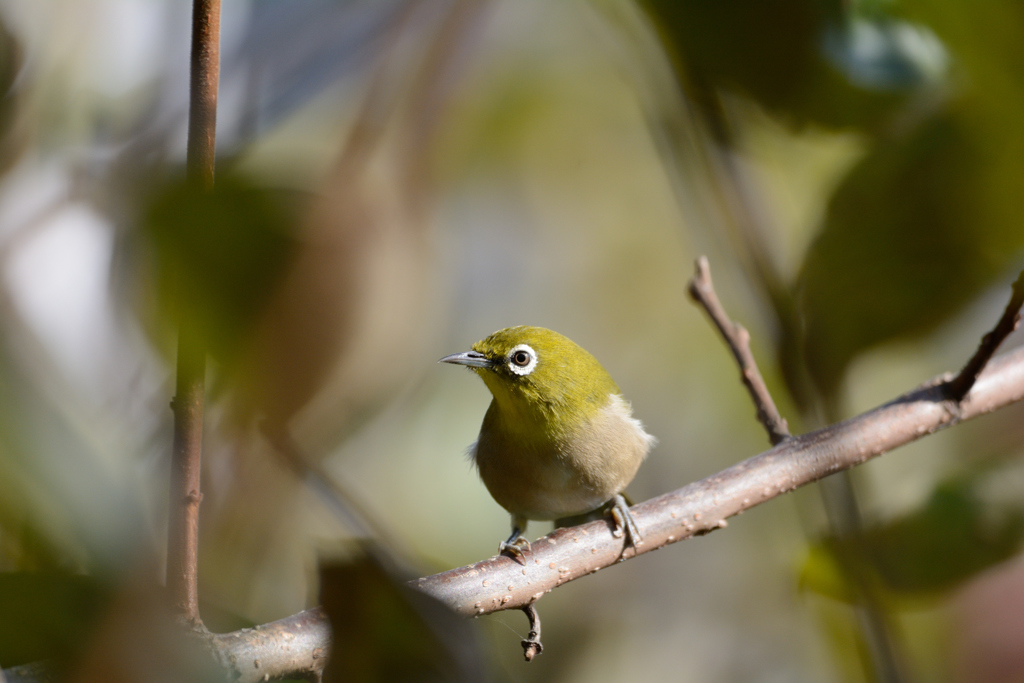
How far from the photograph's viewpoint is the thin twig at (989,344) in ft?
2.66

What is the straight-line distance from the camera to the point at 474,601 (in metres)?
0.94

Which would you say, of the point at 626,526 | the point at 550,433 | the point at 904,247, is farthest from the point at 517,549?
the point at 904,247

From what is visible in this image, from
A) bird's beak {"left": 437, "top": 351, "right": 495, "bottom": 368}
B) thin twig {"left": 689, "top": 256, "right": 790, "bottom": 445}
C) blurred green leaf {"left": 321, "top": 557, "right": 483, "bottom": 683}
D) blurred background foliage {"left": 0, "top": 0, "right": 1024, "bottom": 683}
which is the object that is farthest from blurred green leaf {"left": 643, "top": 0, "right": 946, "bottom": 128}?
bird's beak {"left": 437, "top": 351, "right": 495, "bottom": 368}

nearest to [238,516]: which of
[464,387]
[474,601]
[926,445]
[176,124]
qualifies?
[176,124]

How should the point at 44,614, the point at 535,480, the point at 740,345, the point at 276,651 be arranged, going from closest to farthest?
1. the point at 44,614
2. the point at 276,651
3. the point at 740,345
4. the point at 535,480

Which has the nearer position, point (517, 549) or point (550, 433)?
point (517, 549)

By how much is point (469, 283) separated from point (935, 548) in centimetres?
72

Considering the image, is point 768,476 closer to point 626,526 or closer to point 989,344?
point 626,526

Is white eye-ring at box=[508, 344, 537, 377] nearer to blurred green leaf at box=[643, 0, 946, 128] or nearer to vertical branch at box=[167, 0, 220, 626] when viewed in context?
blurred green leaf at box=[643, 0, 946, 128]

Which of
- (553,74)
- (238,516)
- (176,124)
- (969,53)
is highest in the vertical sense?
(553,74)

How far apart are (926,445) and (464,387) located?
3.21ft

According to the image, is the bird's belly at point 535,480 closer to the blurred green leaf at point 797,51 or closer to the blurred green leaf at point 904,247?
the blurred green leaf at point 904,247

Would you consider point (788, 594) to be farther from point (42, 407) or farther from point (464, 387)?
point (42, 407)

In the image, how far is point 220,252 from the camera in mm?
368
